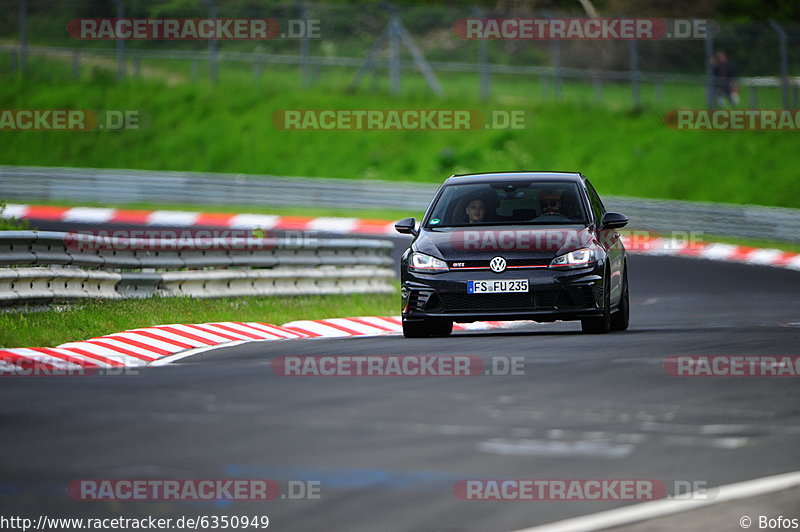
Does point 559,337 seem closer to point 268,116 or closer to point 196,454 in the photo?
point 196,454

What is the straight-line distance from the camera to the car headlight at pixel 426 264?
1406cm

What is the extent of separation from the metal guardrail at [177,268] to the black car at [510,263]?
10.5 ft

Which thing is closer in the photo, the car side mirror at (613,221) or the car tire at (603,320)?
the car tire at (603,320)

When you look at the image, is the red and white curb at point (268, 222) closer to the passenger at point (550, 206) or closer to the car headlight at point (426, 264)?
the passenger at point (550, 206)

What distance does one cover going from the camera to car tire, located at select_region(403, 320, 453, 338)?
47.3 feet

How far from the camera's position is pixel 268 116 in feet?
149

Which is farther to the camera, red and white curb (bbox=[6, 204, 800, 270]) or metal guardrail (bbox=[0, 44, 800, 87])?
metal guardrail (bbox=[0, 44, 800, 87])

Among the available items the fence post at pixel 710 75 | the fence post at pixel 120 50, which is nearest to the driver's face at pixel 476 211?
the fence post at pixel 710 75

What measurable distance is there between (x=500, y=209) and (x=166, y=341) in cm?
333

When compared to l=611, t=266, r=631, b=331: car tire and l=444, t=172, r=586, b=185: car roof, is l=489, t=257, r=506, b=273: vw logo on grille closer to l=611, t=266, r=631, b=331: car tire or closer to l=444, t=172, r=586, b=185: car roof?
l=444, t=172, r=586, b=185: car roof

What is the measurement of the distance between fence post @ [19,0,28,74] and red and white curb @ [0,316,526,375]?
26.2 meters

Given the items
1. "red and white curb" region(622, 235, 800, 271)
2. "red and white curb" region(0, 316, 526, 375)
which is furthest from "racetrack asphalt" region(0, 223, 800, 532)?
"red and white curb" region(622, 235, 800, 271)

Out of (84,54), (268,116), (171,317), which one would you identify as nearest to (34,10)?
(84,54)

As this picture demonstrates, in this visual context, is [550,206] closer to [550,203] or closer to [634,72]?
[550,203]
